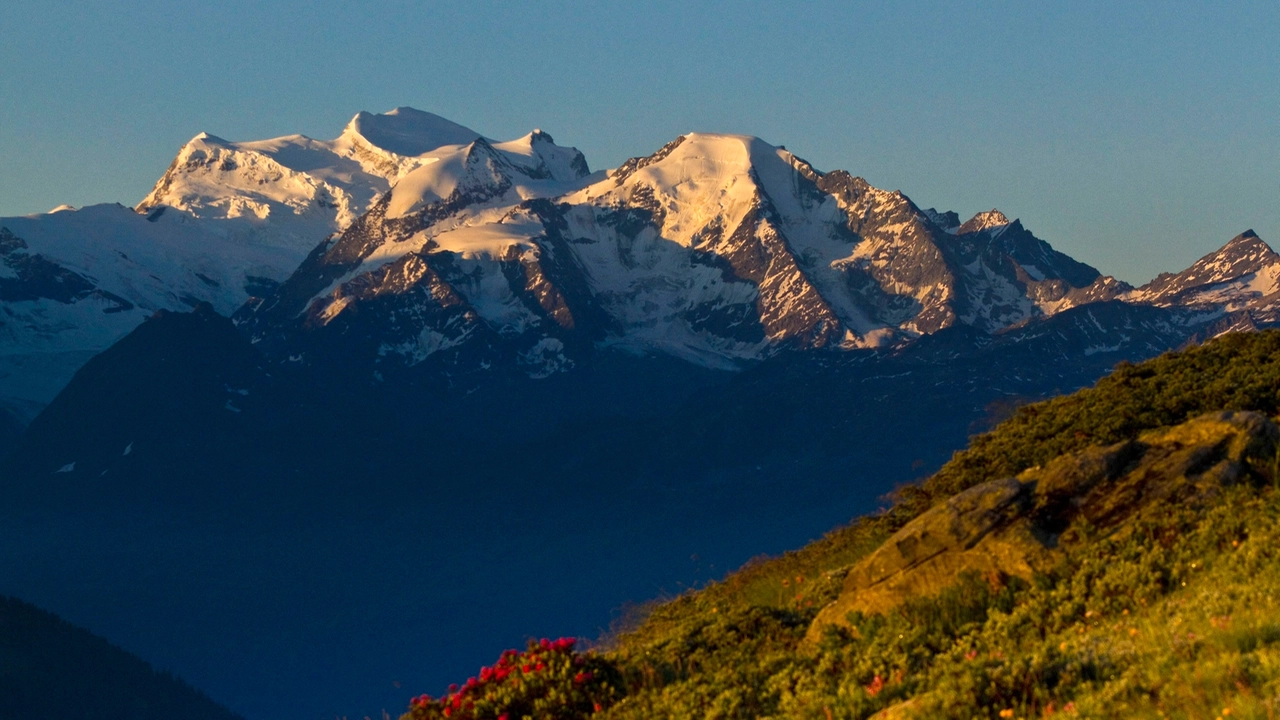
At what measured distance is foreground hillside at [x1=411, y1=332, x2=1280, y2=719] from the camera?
16562mm

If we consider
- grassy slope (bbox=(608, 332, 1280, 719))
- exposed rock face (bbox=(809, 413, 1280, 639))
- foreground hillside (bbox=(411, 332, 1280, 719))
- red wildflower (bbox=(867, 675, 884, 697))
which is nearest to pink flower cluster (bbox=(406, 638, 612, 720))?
foreground hillside (bbox=(411, 332, 1280, 719))

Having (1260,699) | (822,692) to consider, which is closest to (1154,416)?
(822,692)

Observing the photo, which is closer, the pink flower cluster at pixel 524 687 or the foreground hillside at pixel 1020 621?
the foreground hillside at pixel 1020 621

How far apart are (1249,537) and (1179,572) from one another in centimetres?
104

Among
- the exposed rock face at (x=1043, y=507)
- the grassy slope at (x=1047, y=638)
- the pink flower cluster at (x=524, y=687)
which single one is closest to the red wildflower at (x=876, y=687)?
the grassy slope at (x=1047, y=638)

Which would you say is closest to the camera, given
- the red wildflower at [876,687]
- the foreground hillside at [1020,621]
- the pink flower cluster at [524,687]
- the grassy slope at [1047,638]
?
the grassy slope at [1047,638]

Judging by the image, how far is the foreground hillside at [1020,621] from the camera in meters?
16.6

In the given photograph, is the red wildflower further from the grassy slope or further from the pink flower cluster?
the pink flower cluster

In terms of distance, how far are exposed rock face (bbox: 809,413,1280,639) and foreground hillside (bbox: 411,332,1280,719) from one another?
3cm

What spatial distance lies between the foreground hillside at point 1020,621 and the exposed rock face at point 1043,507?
3 cm

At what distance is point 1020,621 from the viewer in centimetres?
2012

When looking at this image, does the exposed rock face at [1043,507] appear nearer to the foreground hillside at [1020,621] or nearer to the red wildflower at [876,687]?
the foreground hillside at [1020,621]

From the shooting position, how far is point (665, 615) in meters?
27.9

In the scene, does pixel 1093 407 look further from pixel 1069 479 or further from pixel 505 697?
pixel 505 697
